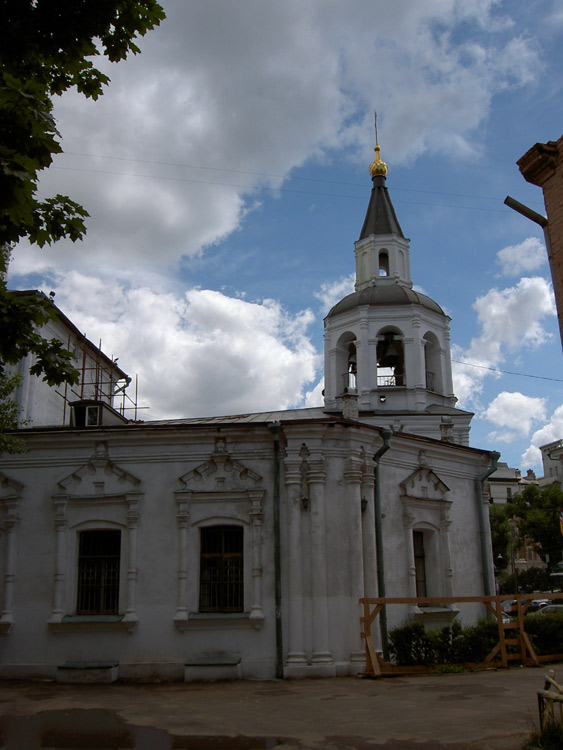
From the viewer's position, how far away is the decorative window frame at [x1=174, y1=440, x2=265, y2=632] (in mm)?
14570

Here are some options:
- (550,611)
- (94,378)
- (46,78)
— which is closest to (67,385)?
(94,378)

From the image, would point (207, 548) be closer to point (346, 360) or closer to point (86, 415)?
point (86, 415)

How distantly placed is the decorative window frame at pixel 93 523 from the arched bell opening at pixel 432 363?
15.0 meters

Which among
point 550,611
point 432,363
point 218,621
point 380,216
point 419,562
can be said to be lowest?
point 550,611

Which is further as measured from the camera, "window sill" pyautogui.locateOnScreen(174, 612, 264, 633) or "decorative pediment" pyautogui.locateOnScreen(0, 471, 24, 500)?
"decorative pediment" pyautogui.locateOnScreen(0, 471, 24, 500)

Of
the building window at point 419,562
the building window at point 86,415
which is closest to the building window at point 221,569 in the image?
the building window at point 419,562

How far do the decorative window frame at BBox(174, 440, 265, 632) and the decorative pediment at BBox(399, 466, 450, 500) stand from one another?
12.1ft

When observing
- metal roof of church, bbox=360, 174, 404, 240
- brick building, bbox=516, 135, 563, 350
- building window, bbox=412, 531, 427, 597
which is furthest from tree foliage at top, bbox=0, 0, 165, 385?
metal roof of church, bbox=360, 174, 404, 240

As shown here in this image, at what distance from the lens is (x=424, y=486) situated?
17.2 metres

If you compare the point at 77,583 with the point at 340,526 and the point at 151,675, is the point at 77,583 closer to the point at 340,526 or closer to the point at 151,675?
the point at 151,675

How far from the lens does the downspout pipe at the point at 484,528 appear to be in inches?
712

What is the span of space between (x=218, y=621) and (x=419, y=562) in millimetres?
5220

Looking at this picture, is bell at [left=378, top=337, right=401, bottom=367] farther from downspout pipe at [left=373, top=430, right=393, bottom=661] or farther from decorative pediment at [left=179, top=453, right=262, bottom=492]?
decorative pediment at [left=179, top=453, right=262, bottom=492]

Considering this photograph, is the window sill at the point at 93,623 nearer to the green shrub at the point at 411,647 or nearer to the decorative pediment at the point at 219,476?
the decorative pediment at the point at 219,476
